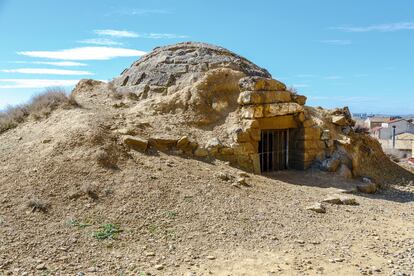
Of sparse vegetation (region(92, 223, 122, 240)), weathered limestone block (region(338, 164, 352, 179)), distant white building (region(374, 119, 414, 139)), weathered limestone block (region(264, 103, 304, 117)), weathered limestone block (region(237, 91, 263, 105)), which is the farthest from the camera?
distant white building (region(374, 119, 414, 139))

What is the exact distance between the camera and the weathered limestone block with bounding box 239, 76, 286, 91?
938 cm

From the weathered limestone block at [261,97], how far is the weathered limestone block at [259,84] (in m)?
0.16

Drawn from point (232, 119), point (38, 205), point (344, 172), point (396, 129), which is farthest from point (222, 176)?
point (396, 129)

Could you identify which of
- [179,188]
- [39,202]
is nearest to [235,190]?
[179,188]

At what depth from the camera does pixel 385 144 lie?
29266 millimetres

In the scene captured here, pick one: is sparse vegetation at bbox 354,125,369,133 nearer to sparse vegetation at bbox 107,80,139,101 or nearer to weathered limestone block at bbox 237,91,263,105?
weathered limestone block at bbox 237,91,263,105

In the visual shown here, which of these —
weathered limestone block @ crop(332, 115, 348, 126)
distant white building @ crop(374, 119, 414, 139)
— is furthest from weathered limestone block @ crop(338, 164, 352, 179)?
distant white building @ crop(374, 119, 414, 139)

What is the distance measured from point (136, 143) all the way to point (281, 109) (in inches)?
145

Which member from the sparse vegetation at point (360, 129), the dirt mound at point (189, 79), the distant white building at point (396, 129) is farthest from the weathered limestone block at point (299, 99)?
the distant white building at point (396, 129)

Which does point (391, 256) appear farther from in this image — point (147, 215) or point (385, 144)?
point (385, 144)

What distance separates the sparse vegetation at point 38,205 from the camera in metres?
5.68

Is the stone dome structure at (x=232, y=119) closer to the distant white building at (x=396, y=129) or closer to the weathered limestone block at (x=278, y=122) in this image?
the weathered limestone block at (x=278, y=122)

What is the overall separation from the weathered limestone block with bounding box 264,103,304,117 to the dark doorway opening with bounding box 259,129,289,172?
1.72 ft

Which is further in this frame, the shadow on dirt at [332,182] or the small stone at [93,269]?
the shadow on dirt at [332,182]
